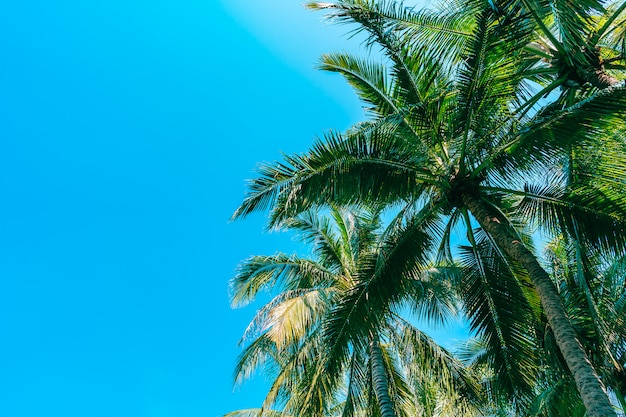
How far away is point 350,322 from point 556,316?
3007mm

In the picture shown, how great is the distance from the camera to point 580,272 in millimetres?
6699

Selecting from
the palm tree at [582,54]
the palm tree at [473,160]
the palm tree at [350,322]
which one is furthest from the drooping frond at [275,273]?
the palm tree at [582,54]

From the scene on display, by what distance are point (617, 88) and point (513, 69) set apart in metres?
1.62

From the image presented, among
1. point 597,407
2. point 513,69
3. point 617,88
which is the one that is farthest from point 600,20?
point 597,407

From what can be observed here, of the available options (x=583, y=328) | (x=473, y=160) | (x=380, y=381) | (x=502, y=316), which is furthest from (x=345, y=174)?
(x=583, y=328)

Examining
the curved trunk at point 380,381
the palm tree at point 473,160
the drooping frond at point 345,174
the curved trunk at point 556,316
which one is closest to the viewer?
the curved trunk at point 556,316

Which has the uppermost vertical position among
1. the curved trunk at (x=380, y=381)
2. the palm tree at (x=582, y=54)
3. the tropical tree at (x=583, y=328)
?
the palm tree at (x=582, y=54)

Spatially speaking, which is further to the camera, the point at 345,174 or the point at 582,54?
the point at 345,174

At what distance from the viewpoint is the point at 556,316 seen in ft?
19.6

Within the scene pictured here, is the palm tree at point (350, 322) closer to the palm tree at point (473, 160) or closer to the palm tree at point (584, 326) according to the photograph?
the palm tree at point (473, 160)

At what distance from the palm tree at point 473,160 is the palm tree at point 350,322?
3.20 ft

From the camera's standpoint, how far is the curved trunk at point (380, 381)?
393 inches

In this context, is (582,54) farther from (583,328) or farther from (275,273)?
(275,273)

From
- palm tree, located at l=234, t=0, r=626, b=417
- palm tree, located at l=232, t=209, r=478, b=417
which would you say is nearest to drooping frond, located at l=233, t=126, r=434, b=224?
palm tree, located at l=234, t=0, r=626, b=417
